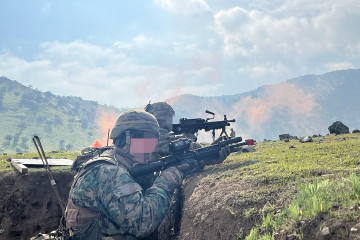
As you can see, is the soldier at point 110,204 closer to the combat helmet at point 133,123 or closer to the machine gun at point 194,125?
the combat helmet at point 133,123

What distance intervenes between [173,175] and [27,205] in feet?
21.0

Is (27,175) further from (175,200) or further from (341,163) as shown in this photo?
(341,163)

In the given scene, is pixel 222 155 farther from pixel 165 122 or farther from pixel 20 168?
pixel 20 168

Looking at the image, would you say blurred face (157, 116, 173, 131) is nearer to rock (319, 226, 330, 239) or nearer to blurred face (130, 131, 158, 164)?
blurred face (130, 131, 158, 164)

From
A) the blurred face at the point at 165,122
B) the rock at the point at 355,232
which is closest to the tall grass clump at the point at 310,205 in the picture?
the rock at the point at 355,232

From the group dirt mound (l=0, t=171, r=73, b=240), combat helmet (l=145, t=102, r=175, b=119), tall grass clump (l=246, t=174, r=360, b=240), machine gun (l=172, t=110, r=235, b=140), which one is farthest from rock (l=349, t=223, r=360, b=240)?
machine gun (l=172, t=110, r=235, b=140)

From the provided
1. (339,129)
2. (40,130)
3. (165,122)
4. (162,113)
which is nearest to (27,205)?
(165,122)

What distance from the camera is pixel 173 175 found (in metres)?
7.82

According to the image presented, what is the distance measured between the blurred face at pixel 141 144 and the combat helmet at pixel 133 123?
0.11 meters

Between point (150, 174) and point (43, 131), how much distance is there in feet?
582

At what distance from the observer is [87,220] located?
6.59m

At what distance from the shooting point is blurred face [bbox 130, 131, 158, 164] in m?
7.19

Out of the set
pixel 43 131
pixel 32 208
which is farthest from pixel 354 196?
pixel 43 131

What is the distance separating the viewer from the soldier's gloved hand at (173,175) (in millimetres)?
7633
